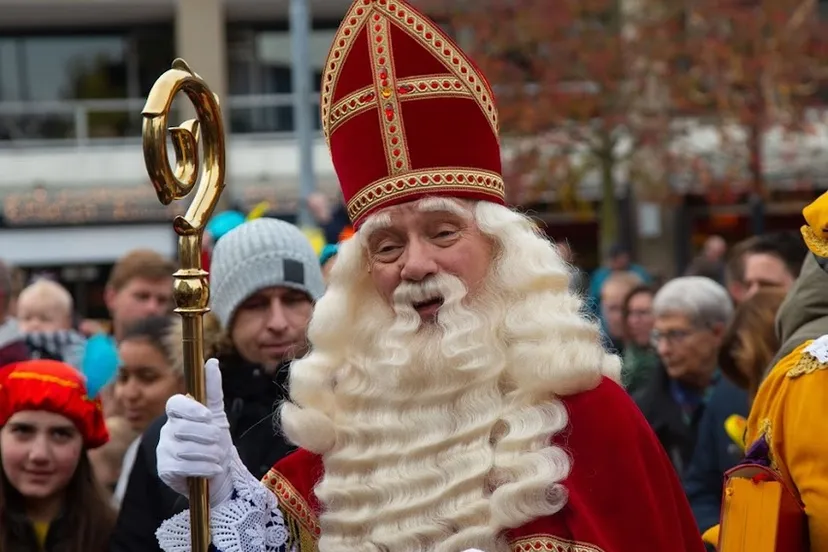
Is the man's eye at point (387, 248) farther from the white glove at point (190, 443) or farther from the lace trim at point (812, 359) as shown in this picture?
the lace trim at point (812, 359)

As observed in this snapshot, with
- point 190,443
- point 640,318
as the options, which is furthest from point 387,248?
point 640,318

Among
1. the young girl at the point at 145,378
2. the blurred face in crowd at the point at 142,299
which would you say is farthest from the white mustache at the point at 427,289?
the blurred face in crowd at the point at 142,299

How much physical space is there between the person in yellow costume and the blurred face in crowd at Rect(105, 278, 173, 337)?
13.7 ft

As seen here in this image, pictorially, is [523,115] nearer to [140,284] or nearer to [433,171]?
[140,284]

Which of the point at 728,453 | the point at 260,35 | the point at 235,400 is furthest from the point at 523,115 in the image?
the point at 235,400

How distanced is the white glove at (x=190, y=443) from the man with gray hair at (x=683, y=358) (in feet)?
10.9

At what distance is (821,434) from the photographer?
3.31 m

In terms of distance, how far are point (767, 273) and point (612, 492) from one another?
317 cm

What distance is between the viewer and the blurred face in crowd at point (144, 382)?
5574 mm

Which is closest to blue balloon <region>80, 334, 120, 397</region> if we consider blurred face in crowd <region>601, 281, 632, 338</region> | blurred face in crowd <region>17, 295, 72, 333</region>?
blurred face in crowd <region>17, 295, 72, 333</region>

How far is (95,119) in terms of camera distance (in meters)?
23.8

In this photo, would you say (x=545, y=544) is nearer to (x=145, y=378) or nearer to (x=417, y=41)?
(x=417, y=41)

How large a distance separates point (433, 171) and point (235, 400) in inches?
48.4

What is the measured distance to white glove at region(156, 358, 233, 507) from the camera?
126 inches
